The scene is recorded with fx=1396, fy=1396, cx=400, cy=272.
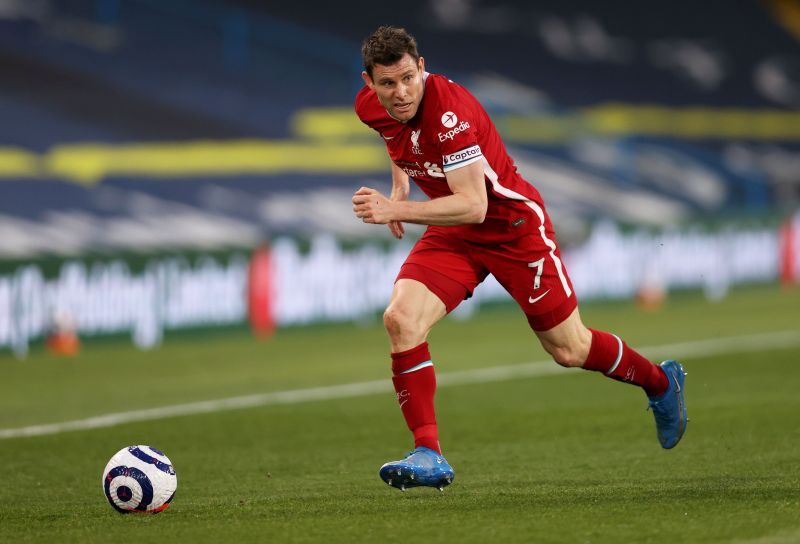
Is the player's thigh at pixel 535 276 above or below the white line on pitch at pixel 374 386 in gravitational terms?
above

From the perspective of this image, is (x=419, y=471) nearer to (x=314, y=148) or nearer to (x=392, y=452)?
(x=392, y=452)

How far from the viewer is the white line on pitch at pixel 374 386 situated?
31.9 ft

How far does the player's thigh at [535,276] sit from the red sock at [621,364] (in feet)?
0.89

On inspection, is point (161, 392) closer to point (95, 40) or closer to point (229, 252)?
point (229, 252)

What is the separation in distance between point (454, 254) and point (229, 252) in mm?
9895

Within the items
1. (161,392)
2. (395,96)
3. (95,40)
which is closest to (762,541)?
(395,96)

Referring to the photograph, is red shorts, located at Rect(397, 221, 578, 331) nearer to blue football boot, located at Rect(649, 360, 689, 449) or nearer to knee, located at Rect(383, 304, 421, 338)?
knee, located at Rect(383, 304, 421, 338)

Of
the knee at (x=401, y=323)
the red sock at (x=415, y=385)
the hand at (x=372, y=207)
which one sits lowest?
the red sock at (x=415, y=385)

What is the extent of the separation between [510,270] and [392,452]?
2.02 metres

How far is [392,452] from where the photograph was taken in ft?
26.7

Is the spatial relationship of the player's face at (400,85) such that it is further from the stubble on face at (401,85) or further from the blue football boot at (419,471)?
the blue football boot at (419,471)

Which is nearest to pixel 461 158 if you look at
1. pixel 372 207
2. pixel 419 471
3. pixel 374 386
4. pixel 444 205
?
pixel 444 205

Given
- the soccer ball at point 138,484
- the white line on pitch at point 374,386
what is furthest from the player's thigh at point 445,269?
the white line on pitch at point 374,386

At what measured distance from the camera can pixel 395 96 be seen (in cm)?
600
